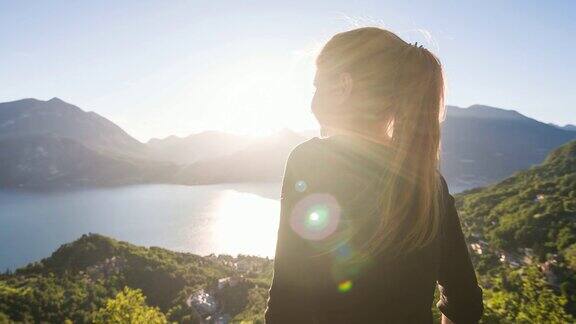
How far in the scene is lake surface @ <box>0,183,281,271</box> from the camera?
105 m

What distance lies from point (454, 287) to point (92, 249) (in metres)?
90.4

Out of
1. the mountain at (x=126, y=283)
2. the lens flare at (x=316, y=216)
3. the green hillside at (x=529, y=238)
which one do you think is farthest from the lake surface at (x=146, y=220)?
the lens flare at (x=316, y=216)

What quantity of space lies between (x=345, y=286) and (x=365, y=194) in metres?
0.28

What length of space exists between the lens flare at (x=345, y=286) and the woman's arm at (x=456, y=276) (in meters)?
0.53

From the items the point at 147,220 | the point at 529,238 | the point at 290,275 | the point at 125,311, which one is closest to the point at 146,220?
the point at 147,220

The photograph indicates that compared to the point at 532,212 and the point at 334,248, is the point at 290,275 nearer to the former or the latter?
the point at 334,248

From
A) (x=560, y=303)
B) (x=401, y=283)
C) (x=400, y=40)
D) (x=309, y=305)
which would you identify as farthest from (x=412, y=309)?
(x=560, y=303)

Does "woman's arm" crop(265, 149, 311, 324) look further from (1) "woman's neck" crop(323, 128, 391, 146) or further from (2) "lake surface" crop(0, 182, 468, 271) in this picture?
(2) "lake surface" crop(0, 182, 468, 271)

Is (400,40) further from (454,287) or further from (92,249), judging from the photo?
(92,249)

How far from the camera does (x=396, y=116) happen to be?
50.8 inches

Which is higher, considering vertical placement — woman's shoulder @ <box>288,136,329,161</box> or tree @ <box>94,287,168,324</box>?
woman's shoulder @ <box>288,136,329,161</box>

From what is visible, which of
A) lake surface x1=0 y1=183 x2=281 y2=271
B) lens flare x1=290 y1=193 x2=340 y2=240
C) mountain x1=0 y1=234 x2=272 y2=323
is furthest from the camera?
lake surface x1=0 y1=183 x2=281 y2=271

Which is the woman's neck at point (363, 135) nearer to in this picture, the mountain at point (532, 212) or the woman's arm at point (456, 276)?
the woman's arm at point (456, 276)

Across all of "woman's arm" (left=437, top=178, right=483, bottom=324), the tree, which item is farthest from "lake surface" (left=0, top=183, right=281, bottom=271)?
"woman's arm" (left=437, top=178, right=483, bottom=324)
